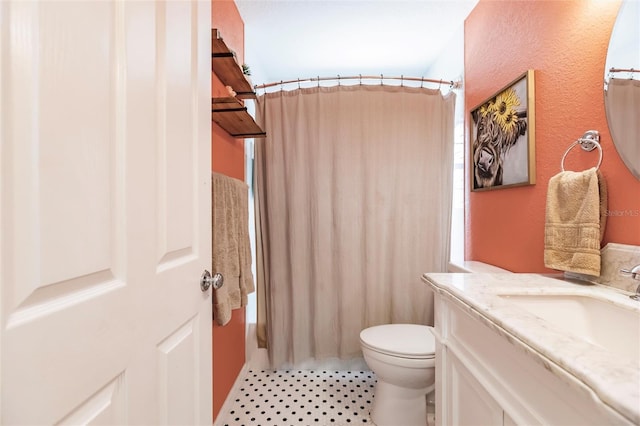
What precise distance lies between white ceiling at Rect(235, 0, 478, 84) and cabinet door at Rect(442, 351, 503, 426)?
192 cm

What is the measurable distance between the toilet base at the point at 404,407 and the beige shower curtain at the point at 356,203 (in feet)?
1.74

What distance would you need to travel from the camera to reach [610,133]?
2.94ft

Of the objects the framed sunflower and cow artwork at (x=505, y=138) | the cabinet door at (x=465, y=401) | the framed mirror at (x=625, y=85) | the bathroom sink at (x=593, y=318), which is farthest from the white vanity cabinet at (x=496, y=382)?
the framed sunflower and cow artwork at (x=505, y=138)

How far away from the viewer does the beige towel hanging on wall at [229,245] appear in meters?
1.27

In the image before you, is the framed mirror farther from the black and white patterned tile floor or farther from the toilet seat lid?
the black and white patterned tile floor

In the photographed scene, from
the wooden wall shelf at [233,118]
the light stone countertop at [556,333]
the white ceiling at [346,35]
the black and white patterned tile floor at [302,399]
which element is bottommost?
the black and white patterned tile floor at [302,399]

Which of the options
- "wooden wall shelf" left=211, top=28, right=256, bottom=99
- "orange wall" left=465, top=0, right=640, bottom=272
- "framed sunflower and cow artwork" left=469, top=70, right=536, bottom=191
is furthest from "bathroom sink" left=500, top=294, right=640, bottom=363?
"wooden wall shelf" left=211, top=28, right=256, bottom=99

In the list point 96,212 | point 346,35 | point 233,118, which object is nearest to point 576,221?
point 96,212

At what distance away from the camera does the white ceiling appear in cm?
172

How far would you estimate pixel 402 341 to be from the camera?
1466mm

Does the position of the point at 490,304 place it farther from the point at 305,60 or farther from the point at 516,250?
the point at 305,60

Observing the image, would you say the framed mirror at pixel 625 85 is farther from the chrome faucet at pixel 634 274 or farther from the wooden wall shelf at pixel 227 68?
the wooden wall shelf at pixel 227 68

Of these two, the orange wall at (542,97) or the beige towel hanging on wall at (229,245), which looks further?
the beige towel hanging on wall at (229,245)

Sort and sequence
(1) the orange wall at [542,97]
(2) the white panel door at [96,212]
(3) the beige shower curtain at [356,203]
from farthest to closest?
(3) the beige shower curtain at [356,203] < (1) the orange wall at [542,97] < (2) the white panel door at [96,212]
